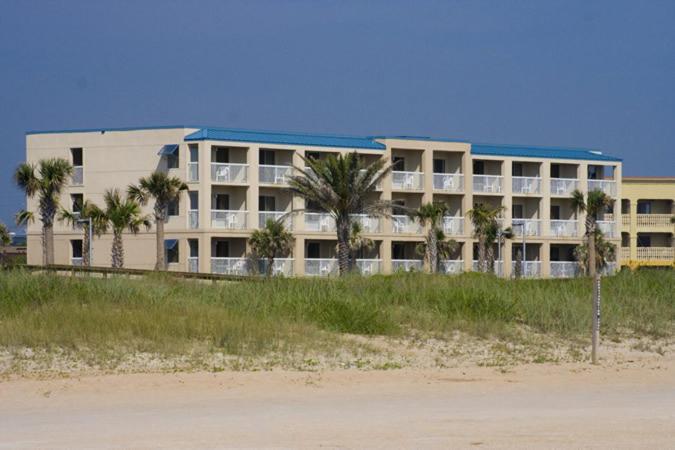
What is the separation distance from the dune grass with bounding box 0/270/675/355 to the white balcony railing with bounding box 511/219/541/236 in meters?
39.4

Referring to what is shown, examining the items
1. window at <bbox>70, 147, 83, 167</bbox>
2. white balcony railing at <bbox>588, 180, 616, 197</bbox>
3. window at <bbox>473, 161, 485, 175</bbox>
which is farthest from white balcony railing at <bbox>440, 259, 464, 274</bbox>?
window at <bbox>70, 147, 83, 167</bbox>

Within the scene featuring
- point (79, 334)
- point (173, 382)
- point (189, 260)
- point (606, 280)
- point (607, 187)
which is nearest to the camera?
point (173, 382)

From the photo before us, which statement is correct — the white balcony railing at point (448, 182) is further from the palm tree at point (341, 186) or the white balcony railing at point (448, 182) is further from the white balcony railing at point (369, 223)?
the palm tree at point (341, 186)

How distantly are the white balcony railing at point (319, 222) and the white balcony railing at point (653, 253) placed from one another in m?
26.5

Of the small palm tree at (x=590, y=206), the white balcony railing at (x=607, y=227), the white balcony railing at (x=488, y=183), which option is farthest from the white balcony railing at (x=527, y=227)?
the white balcony railing at (x=607, y=227)

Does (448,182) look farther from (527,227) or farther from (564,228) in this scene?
(564,228)

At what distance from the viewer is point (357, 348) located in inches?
833

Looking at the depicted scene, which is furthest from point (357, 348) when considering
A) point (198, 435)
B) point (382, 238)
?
point (382, 238)

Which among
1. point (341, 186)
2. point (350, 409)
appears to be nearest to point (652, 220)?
point (341, 186)

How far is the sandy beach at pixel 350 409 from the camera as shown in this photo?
42.3 feet

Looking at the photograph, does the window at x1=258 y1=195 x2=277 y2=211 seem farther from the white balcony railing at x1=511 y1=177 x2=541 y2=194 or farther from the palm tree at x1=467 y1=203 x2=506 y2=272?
the white balcony railing at x1=511 y1=177 x2=541 y2=194

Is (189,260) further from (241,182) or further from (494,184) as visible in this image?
(494,184)

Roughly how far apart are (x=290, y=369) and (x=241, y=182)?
42.9m

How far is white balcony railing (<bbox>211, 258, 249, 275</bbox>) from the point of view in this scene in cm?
6028
